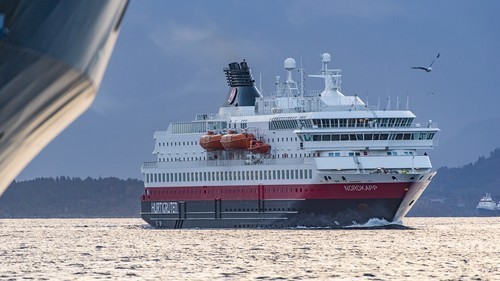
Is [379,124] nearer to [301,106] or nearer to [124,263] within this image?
[301,106]

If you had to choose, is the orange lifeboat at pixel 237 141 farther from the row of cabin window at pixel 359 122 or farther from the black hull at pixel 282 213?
the row of cabin window at pixel 359 122

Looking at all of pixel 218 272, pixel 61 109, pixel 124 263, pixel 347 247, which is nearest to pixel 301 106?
pixel 347 247

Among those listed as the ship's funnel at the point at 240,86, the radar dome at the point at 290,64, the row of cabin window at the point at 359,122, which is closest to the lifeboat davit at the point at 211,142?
the ship's funnel at the point at 240,86

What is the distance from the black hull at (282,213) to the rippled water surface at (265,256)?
31.5 inches

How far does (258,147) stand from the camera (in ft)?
318

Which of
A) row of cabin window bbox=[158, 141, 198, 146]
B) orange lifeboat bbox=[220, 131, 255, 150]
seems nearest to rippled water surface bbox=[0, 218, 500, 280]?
orange lifeboat bbox=[220, 131, 255, 150]

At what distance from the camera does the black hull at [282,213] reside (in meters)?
91.6

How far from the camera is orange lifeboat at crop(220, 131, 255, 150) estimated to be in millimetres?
98188

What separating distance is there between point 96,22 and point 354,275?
30.9 metres

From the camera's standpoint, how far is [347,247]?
7038 cm

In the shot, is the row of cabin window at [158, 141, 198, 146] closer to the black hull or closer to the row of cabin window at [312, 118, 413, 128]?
the black hull

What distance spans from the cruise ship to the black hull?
0.06 metres

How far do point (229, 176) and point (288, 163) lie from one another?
6.08 meters

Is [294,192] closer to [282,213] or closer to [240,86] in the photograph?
[282,213]
